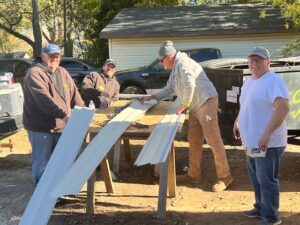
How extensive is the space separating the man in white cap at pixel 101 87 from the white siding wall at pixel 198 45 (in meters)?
11.9

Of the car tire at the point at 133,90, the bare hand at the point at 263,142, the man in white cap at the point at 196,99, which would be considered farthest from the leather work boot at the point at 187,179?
the car tire at the point at 133,90

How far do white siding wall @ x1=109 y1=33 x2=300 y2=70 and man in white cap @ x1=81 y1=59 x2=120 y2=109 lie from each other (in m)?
11.9

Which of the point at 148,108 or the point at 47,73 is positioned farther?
the point at 148,108

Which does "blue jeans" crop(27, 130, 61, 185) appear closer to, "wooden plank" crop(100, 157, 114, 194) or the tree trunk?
"wooden plank" crop(100, 157, 114, 194)

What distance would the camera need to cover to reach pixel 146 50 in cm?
1964

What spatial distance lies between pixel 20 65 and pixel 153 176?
14.1 metres

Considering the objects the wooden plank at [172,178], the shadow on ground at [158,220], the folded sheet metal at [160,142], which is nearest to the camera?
the folded sheet metal at [160,142]

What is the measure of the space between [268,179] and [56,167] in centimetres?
198

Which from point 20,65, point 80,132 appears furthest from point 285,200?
point 20,65

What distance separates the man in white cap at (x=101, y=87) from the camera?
739 cm

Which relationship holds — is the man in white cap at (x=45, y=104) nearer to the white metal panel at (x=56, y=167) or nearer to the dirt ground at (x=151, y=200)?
the white metal panel at (x=56, y=167)

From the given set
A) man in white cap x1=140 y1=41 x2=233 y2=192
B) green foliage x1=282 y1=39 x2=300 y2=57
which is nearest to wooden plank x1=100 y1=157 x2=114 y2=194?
man in white cap x1=140 y1=41 x2=233 y2=192

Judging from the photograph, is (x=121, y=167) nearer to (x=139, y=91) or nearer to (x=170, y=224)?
(x=170, y=224)

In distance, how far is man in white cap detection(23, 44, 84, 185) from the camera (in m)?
5.28
